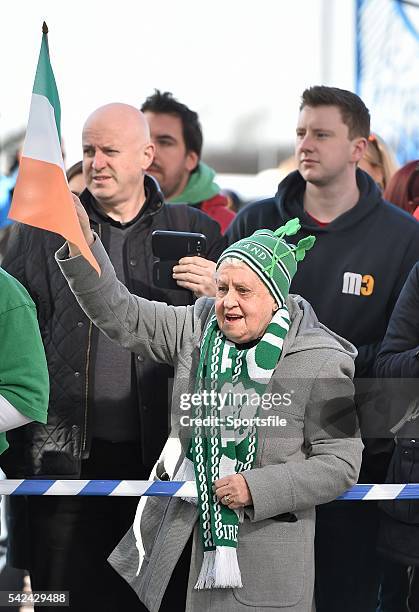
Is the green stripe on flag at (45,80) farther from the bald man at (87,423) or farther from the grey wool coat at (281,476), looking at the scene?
the bald man at (87,423)

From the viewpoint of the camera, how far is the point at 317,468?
158 inches

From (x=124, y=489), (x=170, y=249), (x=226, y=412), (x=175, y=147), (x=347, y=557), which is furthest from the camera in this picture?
(x=175, y=147)

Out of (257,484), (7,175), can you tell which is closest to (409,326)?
(257,484)

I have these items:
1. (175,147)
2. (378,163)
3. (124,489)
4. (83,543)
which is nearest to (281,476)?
(124,489)

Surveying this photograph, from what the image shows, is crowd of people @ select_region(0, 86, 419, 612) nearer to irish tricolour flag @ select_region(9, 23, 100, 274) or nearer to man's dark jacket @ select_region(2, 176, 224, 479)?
man's dark jacket @ select_region(2, 176, 224, 479)

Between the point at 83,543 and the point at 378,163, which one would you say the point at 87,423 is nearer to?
the point at 83,543

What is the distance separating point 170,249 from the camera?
4.88m

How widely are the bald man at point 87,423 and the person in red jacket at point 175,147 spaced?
149 cm

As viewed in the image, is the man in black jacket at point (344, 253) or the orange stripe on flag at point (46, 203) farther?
the man in black jacket at point (344, 253)

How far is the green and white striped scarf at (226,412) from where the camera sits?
406cm

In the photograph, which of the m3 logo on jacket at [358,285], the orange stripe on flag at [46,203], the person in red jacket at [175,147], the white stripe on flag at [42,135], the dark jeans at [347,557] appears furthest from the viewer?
the person in red jacket at [175,147]

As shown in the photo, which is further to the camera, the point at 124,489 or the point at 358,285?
the point at 358,285

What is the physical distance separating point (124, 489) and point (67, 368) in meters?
0.81

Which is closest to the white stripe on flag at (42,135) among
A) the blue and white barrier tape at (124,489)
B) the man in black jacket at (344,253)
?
the blue and white barrier tape at (124,489)
